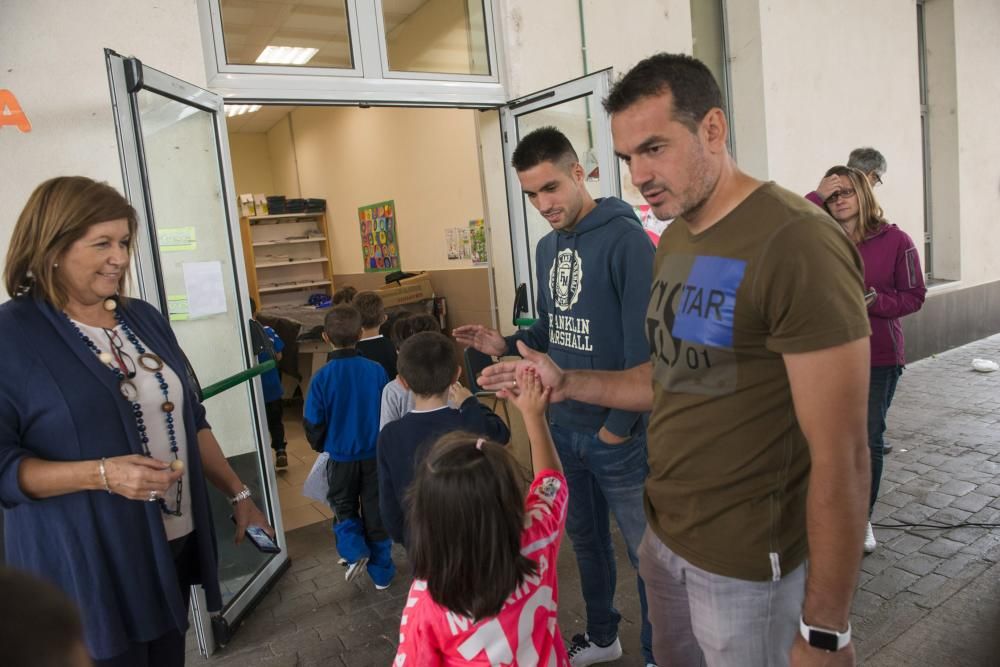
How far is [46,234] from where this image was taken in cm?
158

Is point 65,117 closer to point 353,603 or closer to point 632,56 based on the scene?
point 353,603

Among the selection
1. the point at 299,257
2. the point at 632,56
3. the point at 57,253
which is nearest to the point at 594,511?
the point at 57,253

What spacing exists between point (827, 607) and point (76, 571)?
1600 mm

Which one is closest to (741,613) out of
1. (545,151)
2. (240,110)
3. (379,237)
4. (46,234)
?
(545,151)

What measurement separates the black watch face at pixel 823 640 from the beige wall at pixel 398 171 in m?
6.24

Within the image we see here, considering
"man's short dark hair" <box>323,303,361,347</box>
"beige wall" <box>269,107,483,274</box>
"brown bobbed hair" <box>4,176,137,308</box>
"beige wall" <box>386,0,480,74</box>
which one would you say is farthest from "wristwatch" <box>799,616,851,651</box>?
"beige wall" <box>269,107,483,274</box>

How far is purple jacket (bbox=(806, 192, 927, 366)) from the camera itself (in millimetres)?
3051

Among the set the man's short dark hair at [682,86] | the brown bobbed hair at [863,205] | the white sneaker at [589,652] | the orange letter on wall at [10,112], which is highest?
the orange letter on wall at [10,112]

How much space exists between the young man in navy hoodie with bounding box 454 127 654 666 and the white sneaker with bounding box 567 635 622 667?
0.58 ft

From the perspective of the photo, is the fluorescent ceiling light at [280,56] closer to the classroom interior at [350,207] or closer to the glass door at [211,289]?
the glass door at [211,289]

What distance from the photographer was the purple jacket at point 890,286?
305cm

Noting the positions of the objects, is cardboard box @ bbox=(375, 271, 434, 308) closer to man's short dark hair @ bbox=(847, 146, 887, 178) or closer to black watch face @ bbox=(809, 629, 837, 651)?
man's short dark hair @ bbox=(847, 146, 887, 178)

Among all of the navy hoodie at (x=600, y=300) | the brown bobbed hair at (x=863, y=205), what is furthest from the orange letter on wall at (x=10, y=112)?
the brown bobbed hair at (x=863, y=205)

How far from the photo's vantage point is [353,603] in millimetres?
3258
